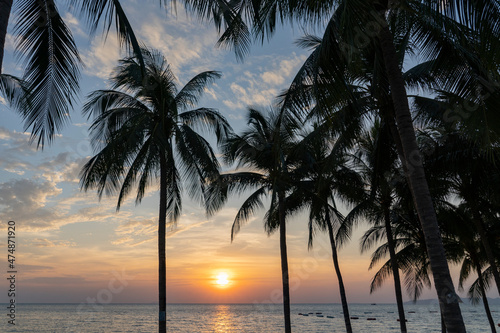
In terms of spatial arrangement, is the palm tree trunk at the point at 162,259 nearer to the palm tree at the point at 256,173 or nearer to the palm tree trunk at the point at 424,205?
the palm tree at the point at 256,173

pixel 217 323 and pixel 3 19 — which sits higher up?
pixel 3 19

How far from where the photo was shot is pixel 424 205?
6496 mm

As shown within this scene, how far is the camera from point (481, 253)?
25.5 m

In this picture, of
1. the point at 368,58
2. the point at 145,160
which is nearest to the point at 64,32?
the point at 368,58

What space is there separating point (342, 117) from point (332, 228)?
1117 centimetres

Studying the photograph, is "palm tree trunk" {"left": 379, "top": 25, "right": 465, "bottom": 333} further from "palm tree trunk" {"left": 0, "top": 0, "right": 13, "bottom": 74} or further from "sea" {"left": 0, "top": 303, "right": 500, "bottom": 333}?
"sea" {"left": 0, "top": 303, "right": 500, "bottom": 333}

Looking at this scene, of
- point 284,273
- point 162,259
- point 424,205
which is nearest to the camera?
point 424,205

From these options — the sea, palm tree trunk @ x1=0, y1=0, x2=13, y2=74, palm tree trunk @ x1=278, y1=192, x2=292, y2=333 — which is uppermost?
palm tree trunk @ x1=0, y1=0, x2=13, y2=74

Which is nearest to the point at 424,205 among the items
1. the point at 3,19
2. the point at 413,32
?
the point at 413,32

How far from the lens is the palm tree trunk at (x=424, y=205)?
5879 mm

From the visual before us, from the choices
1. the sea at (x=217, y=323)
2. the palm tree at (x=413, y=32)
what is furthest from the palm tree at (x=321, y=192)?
the sea at (x=217, y=323)

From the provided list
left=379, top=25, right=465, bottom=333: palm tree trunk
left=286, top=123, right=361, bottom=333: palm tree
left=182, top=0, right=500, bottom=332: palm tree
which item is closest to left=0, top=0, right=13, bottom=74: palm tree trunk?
left=182, top=0, right=500, bottom=332: palm tree

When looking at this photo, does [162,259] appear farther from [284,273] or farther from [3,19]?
[3,19]

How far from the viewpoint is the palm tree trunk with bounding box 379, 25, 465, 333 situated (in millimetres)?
5879
